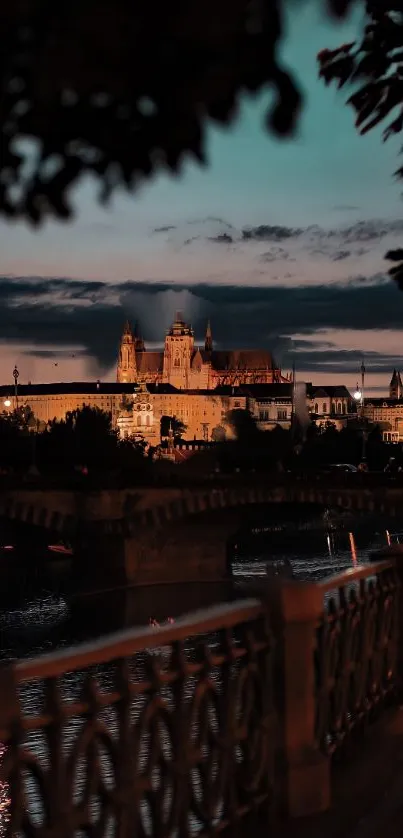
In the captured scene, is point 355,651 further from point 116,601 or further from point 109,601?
point 116,601

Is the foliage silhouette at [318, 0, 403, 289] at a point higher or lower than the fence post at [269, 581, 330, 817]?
higher

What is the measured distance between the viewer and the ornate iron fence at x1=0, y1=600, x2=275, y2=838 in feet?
12.3

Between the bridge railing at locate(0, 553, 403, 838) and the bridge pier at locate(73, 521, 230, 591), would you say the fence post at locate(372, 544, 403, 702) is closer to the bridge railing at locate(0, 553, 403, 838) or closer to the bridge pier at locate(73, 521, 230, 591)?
the bridge railing at locate(0, 553, 403, 838)

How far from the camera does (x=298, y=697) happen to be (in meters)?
5.34

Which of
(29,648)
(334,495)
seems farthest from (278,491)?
(29,648)

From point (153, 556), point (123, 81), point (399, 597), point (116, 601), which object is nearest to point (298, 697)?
point (399, 597)

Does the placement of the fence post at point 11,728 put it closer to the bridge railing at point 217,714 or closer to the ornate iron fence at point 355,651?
the bridge railing at point 217,714

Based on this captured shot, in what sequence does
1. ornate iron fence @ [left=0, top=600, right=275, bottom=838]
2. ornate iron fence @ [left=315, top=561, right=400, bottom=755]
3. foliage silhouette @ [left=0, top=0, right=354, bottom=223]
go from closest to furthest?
1. foliage silhouette @ [left=0, top=0, right=354, bottom=223]
2. ornate iron fence @ [left=0, top=600, right=275, bottom=838]
3. ornate iron fence @ [left=315, top=561, right=400, bottom=755]

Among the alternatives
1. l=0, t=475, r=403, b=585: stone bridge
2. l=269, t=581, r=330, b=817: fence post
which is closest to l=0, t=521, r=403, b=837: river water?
l=0, t=475, r=403, b=585: stone bridge

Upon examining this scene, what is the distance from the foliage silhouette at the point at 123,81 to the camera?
1.97m

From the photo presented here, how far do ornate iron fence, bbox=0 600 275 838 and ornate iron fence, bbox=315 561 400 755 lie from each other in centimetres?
57

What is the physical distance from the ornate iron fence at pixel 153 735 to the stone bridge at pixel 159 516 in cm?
4124

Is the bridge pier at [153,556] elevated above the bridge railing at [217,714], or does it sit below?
below

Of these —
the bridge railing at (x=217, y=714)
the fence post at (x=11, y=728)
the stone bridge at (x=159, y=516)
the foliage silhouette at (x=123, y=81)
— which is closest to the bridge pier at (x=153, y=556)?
the stone bridge at (x=159, y=516)
